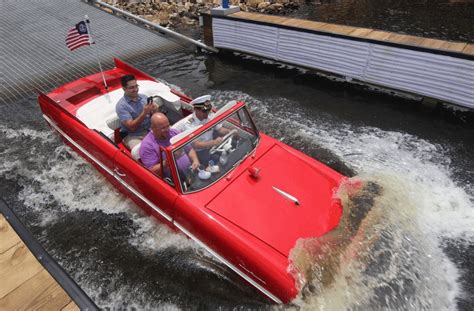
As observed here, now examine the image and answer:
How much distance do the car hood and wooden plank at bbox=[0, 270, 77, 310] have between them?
5.80ft

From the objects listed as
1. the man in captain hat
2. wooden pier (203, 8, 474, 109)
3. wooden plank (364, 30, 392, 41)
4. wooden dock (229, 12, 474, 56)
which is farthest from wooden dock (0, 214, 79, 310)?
wooden plank (364, 30, 392, 41)

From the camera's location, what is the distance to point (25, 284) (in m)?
3.32

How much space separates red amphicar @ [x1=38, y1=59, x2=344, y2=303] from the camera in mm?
3641

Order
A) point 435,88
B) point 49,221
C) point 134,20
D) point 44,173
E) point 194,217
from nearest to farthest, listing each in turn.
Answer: point 194,217, point 49,221, point 44,173, point 435,88, point 134,20

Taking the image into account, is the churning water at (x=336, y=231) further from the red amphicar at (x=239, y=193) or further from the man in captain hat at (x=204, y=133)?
the man in captain hat at (x=204, y=133)

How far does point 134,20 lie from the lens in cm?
1377

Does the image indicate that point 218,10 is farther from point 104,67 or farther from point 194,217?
point 194,217

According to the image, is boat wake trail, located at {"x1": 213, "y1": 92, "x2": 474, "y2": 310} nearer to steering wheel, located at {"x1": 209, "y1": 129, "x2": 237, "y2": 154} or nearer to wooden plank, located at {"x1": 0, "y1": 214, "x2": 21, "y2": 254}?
steering wheel, located at {"x1": 209, "y1": 129, "x2": 237, "y2": 154}

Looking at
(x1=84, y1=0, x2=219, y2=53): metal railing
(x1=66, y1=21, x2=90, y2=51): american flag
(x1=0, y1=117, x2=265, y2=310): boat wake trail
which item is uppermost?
(x1=66, y1=21, x2=90, y2=51): american flag

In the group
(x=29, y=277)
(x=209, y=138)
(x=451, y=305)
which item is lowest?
(x=451, y=305)

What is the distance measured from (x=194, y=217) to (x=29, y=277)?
179 cm

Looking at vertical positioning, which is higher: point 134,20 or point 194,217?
point 194,217

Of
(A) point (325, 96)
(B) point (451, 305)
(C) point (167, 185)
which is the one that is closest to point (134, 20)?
(A) point (325, 96)

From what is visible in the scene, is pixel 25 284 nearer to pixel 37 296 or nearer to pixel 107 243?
pixel 37 296
